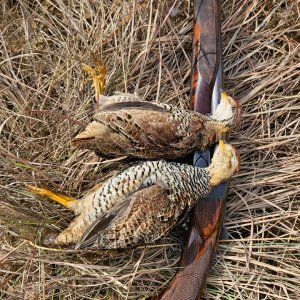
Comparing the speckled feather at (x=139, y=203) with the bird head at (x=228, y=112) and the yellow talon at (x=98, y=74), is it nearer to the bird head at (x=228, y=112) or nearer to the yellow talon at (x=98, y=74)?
Result: the bird head at (x=228, y=112)

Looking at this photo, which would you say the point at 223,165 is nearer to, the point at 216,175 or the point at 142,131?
the point at 216,175

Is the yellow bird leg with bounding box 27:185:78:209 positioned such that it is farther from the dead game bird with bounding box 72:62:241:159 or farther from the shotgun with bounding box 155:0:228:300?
the shotgun with bounding box 155:0:228:300

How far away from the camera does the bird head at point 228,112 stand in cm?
316

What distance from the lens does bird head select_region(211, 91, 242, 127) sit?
3162 millimetres

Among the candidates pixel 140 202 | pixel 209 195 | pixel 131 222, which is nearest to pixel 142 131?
pixel 140 202

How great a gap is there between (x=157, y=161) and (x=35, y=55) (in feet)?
4.40

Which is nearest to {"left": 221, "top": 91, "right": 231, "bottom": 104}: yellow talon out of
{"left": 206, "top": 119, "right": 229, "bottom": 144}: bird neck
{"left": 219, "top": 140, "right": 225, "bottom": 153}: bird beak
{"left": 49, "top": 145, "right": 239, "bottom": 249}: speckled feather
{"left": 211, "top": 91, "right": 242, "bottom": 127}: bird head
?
{"left": 211, "top": 91, "right": 242, "bottom": 127}: bird head

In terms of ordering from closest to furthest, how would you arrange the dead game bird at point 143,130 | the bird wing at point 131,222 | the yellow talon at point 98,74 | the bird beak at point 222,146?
the bird wing at point 131,222, the dead game bird at point 143,130, the bird beak at point 222,146, the yellow talon at point 98,74

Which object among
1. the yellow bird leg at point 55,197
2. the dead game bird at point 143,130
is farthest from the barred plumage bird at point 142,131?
the yellow bird leg at point 55,197

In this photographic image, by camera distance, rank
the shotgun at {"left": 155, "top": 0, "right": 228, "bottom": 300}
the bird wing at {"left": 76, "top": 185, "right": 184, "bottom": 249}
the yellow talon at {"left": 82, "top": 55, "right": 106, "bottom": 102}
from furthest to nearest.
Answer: the yellow talon at {"left": 82, "top": 55, "right": 106, "bottom": 102} < the shotgun at {"left": 155, "top": 0, "right": 228, "bottom": 300} < the bird wing at {"left": 76, "top": 185, "right": 184, "bottom": 249}

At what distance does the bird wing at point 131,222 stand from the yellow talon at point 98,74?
92cm

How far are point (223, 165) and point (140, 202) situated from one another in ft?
2.21

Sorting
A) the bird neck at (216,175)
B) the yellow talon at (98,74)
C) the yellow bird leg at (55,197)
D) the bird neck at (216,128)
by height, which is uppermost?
the yellow talon at (98,74)

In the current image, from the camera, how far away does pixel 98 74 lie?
10.9 feet
